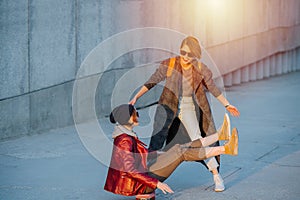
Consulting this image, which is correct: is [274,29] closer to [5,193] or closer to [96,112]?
[96,112]

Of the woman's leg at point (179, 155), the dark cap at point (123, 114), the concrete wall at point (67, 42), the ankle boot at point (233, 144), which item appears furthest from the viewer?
the concrete wall at point (67, 42)

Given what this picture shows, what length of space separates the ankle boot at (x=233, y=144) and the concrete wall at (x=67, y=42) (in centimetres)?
379

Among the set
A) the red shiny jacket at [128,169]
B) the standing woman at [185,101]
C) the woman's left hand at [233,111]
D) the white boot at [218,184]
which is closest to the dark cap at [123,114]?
the red shiny jacket at [128,169]

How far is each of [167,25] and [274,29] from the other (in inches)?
223

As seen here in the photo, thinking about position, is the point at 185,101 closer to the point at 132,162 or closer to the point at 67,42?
the point at 132,162

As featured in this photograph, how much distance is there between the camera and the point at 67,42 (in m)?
11.2

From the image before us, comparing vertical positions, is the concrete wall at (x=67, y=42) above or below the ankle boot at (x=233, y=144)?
above

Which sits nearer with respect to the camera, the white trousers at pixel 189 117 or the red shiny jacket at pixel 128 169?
the red shiny jacket at pixel 128 169

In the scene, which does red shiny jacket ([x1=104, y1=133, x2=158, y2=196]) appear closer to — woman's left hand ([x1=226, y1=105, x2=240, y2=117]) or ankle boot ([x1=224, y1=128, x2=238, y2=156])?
ankle boot ([x1=224, y1=128, x2=238, y2=156])

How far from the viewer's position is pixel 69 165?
29.0ft

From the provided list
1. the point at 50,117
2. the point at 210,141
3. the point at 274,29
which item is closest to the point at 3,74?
the point at 50,117

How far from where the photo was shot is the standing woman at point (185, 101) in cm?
758

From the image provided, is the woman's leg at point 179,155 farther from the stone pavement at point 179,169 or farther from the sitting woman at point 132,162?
the stone pavement at point 179,169

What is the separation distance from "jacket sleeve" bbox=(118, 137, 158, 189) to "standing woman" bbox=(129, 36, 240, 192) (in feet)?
3.59
